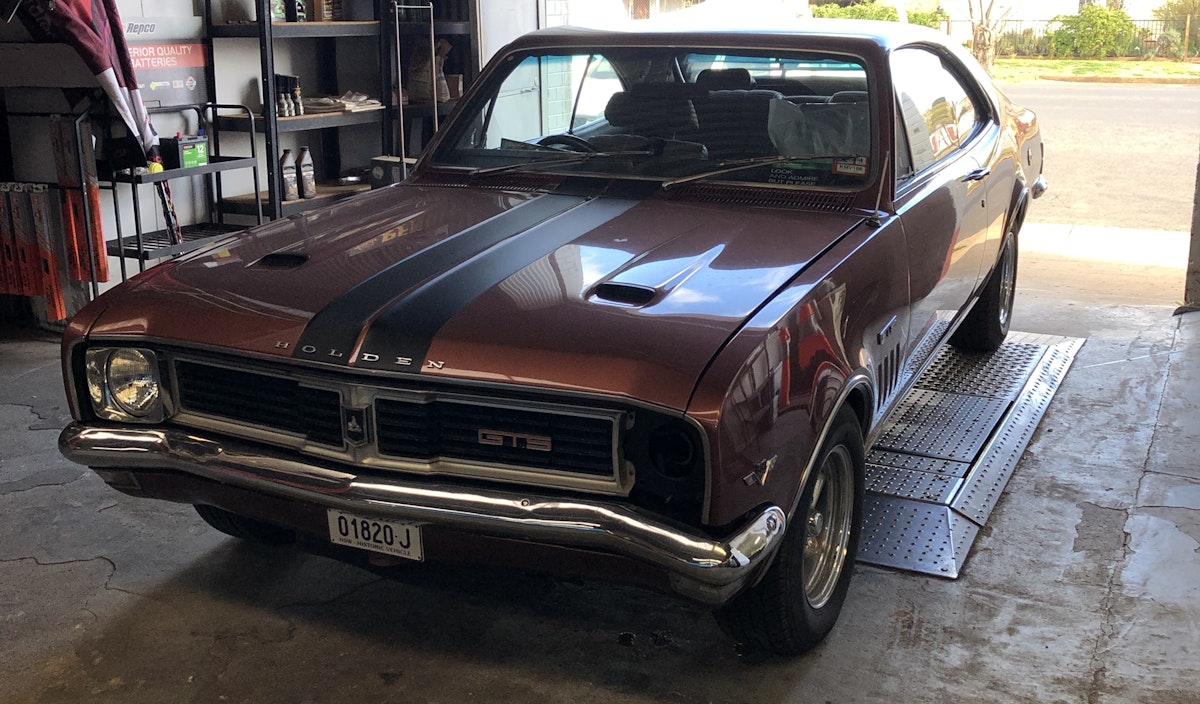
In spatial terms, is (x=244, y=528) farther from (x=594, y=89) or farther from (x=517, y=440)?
(x=594, y=89)

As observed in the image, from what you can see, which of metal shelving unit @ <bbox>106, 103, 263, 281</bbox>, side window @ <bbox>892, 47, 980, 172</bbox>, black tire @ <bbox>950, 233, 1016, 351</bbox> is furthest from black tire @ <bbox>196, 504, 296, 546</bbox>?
black tire @ <bbox>950, 233, 1016, 351</bbox>

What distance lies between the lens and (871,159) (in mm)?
3549

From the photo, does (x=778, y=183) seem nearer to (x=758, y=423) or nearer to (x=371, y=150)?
(x=758, y=423)

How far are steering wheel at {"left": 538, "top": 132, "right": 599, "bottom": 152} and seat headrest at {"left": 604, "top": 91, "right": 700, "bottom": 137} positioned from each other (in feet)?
0.41

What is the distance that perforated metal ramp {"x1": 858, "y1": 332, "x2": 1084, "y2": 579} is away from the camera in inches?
146

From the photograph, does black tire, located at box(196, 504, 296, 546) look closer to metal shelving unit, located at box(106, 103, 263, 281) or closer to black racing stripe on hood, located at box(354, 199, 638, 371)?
black racing stripe on hood, located at box(354, 199, 638, 371)

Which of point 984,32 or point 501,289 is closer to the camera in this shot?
point 501,289

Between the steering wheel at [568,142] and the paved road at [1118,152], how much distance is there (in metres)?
7.04

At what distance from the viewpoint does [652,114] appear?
389 centimetres

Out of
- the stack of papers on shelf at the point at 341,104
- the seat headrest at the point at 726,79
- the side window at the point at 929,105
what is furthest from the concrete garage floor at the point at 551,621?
the stack of papers on shelf at the point at 341,104

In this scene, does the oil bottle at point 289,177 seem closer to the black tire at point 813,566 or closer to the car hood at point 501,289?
the car hood at point 501,289

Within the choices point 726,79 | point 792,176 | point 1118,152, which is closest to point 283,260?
point 792,176

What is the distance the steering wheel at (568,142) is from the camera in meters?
3.93

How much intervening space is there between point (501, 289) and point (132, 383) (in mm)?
1017
